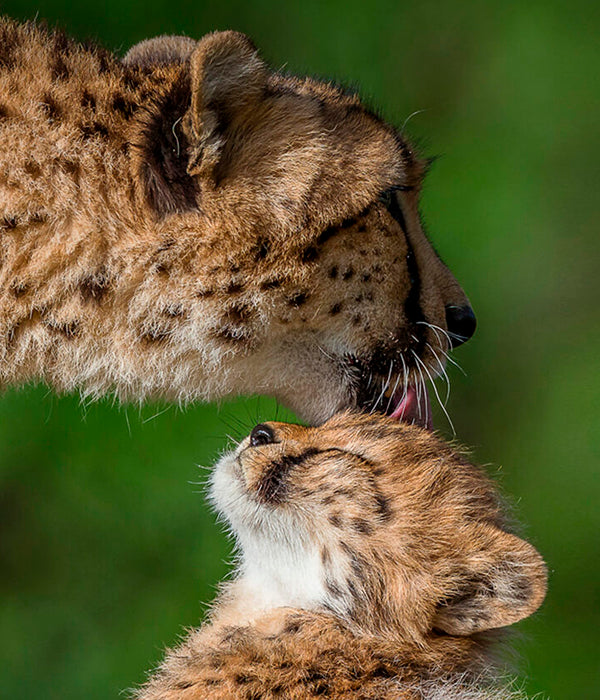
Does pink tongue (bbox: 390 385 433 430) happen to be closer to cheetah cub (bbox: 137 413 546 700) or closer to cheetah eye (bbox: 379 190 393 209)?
cheetah cub (bbox: 137 413 546 700)

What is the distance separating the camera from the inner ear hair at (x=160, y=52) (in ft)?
8.58

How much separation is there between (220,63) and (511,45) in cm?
426

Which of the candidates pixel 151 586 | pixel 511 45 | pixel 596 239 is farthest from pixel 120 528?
pixel 511 45

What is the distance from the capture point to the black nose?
267cm

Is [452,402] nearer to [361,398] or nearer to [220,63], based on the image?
[361,398]

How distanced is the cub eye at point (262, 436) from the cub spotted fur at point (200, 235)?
0.09m

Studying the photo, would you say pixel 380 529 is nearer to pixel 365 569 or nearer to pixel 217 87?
pixel 365 569

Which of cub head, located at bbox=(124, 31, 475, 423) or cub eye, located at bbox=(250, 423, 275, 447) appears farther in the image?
cub eye, located at bbox=(250, 423, 275, 447)

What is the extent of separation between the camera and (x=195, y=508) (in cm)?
517

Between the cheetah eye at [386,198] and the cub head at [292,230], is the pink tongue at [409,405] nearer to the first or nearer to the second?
the cub head at [292,230]

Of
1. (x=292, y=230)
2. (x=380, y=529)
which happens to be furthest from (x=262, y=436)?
(x=292, y=230)

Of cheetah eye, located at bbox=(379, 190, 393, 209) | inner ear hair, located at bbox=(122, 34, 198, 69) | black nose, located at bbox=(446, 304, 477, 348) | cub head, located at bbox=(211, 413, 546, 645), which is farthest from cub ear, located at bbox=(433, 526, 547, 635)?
inner ear hair, located at bbox=(122, 34, 198, 69)

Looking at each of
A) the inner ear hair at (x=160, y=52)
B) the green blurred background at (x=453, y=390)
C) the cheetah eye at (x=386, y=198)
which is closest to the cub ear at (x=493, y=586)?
the cheetah eye at (x=386, y=198)

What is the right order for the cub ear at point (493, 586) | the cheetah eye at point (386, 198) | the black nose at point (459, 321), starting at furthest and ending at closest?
the black nose at point (459, 321) → the cheetah eye at point (386, 198) → the cub ear at point (493, 586)
